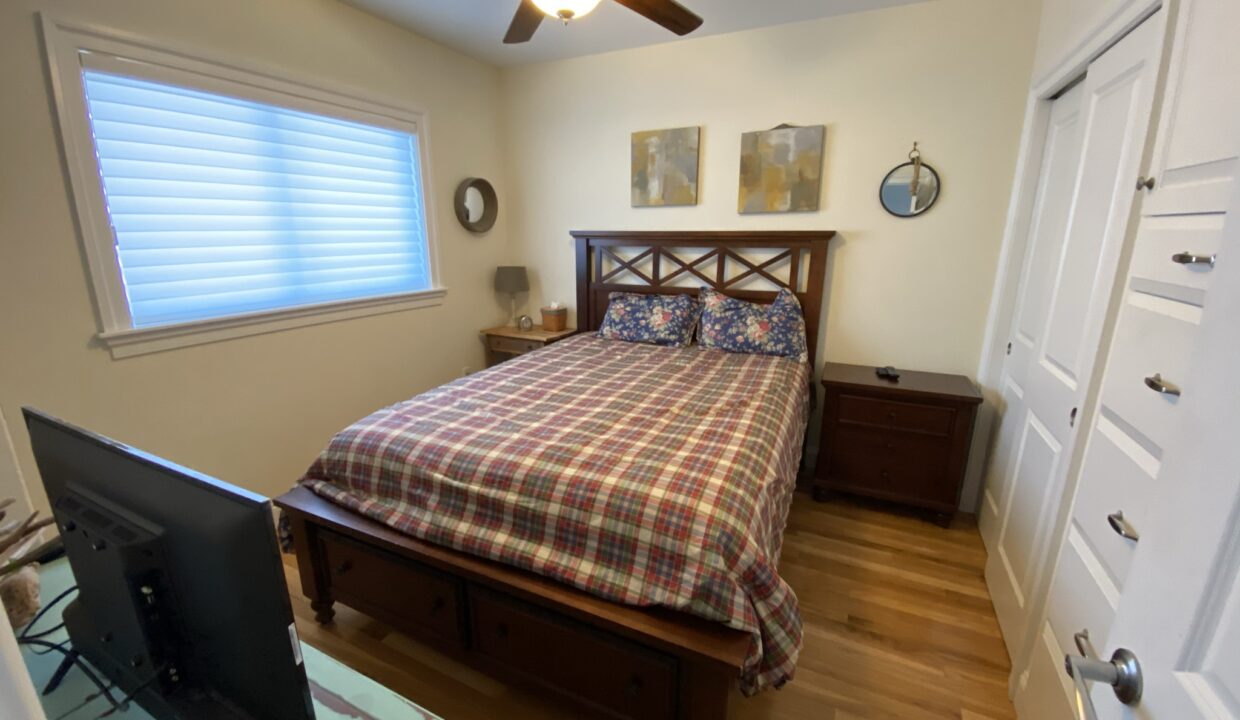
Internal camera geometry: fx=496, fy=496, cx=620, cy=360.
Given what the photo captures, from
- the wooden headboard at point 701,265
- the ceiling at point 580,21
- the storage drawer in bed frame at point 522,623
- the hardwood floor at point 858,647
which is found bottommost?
the hardwood floor at point 858,647

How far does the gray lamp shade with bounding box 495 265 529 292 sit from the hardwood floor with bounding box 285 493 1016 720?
2.15m

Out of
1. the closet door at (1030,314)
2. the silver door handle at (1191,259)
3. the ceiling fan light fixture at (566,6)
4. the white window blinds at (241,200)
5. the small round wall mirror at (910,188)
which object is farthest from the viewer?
the small round wall mirror at (910,188)

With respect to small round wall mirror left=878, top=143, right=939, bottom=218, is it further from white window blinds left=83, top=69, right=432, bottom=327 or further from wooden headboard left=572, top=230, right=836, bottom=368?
white window blinds left=83, top=69, right=432, bottom=327

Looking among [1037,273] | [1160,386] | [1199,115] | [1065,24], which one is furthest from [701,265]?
[1160,386]

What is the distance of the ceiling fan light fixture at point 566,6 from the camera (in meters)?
1.68

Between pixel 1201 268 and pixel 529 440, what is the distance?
165 cm

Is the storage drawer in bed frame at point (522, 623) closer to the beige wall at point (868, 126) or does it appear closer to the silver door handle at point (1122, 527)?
the silver door handle at point (1122, 527)

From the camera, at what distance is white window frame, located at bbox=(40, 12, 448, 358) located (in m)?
1.74

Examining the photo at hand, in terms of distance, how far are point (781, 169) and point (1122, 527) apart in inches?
93.4

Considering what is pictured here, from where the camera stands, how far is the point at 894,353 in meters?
2.87

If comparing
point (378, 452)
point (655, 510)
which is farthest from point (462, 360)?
point (655, 510)

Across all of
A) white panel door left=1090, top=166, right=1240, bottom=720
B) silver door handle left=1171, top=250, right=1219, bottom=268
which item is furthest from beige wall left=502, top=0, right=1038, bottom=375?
A: white panel door left=1090, top=166, right=1240, bottom=720

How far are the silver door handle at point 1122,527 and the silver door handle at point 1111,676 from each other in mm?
572

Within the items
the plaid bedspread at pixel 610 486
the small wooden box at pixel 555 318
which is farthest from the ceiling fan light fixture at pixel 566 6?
the small wooden box at pixel 555 318
